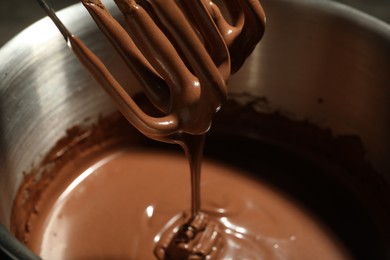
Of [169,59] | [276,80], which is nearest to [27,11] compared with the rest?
[276,80]

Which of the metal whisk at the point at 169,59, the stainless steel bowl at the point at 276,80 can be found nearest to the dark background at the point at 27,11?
the stainless steel bowl at the point at 276,80

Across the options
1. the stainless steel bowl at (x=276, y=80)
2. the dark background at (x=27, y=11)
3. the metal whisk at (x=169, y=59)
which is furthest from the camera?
the dark background at (x=27, y=11)

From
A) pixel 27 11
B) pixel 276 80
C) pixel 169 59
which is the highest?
pixel 169 59

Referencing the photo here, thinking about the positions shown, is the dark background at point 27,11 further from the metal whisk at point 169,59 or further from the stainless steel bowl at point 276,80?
the metal whisk at point 169,59

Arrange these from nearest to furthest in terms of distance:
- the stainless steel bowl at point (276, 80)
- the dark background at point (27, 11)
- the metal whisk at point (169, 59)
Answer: the metal whisk at point (169, 59), the stainless steel bowl at point (276, 80), the dark background at point (27, 11)

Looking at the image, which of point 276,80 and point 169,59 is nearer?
point 169,59

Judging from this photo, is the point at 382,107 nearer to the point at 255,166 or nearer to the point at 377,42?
the point at 377,42

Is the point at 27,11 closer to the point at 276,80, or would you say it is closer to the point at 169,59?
the point at 276,80

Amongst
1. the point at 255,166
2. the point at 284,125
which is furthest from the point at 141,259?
the point at 284,125
